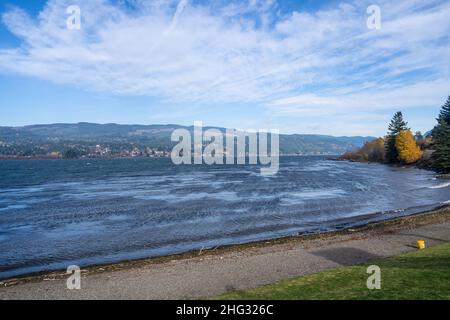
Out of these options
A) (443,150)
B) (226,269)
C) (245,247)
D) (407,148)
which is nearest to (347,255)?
(245,247)

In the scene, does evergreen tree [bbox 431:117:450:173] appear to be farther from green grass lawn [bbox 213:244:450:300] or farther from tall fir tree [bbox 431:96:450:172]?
green grass lawn [bbox 213:244:450:300]

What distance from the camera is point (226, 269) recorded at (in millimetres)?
21047

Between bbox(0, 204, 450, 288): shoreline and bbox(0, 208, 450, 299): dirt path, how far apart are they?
0.07 meters

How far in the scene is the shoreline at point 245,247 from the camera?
21.6m

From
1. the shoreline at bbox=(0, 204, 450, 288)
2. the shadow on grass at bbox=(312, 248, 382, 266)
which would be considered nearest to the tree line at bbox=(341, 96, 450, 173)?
the shoreline at bbox=(0, 204, 450, 288)

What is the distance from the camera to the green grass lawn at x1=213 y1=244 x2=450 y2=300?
510 inches

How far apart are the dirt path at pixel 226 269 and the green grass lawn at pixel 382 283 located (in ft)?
6.34

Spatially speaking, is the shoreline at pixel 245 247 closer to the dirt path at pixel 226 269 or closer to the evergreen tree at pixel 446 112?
the dirt path at pixel 226 269

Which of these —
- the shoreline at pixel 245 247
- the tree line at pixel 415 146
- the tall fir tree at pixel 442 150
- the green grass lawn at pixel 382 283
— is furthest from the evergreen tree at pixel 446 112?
the green grass lawn at pixel 382 283

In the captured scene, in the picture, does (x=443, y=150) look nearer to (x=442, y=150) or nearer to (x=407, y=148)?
(x=442, y=150)

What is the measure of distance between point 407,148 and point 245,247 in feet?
364

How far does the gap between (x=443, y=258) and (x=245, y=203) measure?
3358cm

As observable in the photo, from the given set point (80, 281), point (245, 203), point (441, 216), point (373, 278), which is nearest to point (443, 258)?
point (373, 278)
